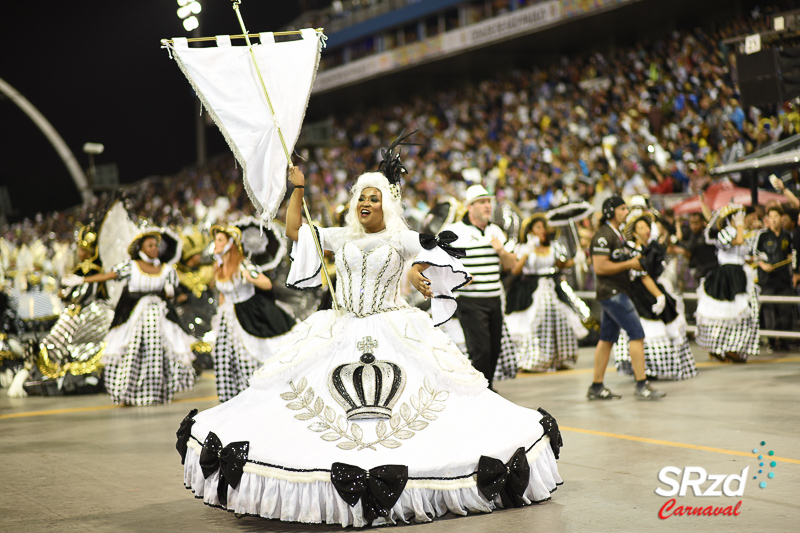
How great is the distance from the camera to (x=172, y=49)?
19.3ft

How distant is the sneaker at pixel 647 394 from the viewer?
9430 mm

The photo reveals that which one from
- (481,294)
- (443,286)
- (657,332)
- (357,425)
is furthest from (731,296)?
(357,425)

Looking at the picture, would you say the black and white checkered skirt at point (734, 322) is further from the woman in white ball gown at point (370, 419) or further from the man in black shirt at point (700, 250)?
the woman in white ball gown at point (370, 419)

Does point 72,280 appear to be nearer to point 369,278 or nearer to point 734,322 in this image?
point 369,278

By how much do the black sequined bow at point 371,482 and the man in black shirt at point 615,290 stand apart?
485 centimetres

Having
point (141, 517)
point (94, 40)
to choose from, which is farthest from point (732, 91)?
point (94, 40)

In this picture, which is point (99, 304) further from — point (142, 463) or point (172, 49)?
point (172, 49)

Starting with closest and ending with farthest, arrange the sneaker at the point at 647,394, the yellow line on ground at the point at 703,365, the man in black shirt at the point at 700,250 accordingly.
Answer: the sneaker at the point at 647,394 → the yellow line on ground at the point at 703,365 → the man in black shirt at the point at 700,250

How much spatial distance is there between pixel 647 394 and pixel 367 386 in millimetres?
4960

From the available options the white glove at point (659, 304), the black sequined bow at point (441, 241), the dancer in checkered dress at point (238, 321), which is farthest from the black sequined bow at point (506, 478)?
the white glove at point (659, 304)

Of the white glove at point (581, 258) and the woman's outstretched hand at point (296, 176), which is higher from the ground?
the woman's outstretched hand at point (296, 176)

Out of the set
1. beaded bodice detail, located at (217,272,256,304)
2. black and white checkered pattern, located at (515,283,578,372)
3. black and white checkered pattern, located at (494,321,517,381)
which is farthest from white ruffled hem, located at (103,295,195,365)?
black and white checkered pattern, located at (515,283,578,372)

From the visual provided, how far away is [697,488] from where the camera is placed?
5.75 meters

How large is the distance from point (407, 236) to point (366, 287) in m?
0.44
